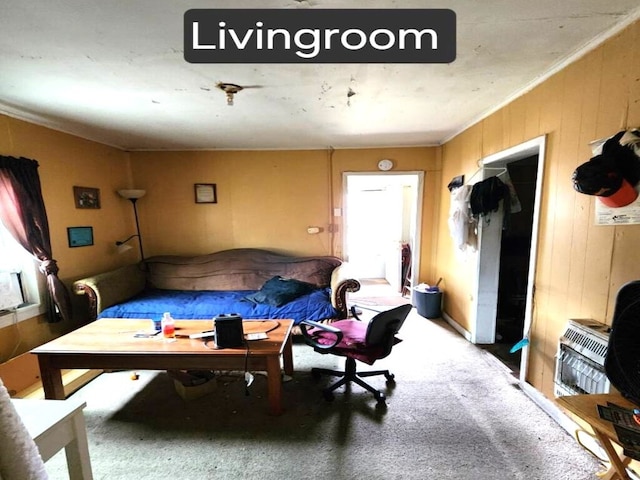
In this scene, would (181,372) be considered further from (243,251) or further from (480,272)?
(480,272)

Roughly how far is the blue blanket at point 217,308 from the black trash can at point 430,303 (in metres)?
1.33

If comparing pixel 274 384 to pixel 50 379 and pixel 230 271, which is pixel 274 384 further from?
pixel 230 271

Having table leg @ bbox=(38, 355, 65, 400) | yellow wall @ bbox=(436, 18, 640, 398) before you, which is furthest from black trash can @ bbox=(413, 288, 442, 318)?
table leg @ bbox=(38, 355, 65, 400)

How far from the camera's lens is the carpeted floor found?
143 cm

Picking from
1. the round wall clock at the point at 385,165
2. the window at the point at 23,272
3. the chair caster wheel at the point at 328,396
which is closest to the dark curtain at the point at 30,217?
the window at the point at 23,272

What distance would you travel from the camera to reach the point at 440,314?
3529mm

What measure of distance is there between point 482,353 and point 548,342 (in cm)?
87

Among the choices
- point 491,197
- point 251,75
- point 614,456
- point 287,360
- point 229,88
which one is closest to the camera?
point 614,456

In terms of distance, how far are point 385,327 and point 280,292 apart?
1.42 m

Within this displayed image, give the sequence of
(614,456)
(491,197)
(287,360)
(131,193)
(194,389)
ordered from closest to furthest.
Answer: (614,456) < (194,389) < (287,360) < (491,197) < (131,193)

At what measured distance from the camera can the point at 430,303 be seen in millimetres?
3457

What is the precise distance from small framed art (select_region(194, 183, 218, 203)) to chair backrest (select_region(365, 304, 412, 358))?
9.61ft

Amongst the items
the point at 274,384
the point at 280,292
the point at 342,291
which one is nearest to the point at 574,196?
the point at 342,291

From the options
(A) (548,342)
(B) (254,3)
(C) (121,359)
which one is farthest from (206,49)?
(A) (548,342)
